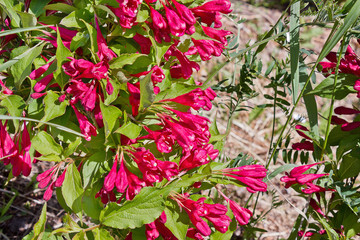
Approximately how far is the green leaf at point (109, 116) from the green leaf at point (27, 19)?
24 cm

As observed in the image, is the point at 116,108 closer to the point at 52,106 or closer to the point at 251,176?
the point at 52,106

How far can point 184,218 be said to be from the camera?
1132mm

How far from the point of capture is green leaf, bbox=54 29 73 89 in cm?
93

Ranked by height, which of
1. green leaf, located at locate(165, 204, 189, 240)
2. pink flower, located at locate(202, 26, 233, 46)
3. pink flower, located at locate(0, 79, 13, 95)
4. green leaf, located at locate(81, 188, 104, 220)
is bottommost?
green leaf, located at locate(81, 188, 104, 220)

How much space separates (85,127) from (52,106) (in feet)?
0.29

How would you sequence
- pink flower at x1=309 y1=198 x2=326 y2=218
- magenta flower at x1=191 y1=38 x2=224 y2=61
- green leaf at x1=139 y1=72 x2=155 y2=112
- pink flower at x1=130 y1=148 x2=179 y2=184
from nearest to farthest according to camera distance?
green leaf at x1=139 y1=72 x2=155 y2=112 → pink flower at x1=130 y1=148 x2=179 y2=184 → magenta flower at x1=191 y1=38 x2=224 y2=61 → pink flower at x1=309 y1=198 x2=326 y2=218

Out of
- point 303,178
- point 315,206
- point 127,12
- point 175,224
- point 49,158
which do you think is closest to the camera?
point 127,12

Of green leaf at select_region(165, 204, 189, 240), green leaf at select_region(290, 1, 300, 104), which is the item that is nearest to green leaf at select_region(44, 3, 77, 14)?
green leaf at select_region(165, 204, 189, 240)

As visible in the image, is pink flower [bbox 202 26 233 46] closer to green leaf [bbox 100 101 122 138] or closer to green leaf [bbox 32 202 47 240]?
green leaf [bbox 100 101 122 138]

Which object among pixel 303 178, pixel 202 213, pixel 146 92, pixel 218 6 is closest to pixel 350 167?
pixel 303 178

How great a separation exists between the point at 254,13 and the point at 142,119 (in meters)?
3.00

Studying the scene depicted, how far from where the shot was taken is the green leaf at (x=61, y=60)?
929mm

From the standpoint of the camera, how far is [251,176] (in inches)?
45.1

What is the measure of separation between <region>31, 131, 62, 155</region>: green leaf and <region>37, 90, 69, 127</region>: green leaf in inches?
2.8
